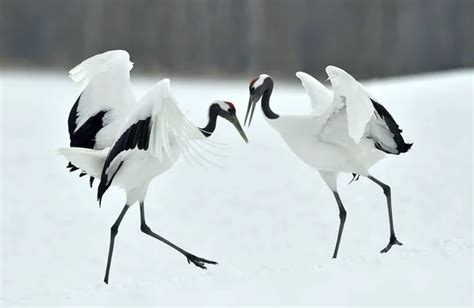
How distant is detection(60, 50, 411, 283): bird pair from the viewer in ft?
16.4

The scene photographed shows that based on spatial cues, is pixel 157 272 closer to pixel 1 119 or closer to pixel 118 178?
pixel 118 178

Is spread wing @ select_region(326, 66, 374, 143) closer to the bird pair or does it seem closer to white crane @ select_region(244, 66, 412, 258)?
the bird pair

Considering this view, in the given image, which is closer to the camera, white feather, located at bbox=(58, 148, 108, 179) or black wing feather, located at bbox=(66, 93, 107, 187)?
white feather, located at bbox=(58, 148, 108, 179)

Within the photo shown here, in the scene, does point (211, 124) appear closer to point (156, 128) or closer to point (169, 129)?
point (169, 129)

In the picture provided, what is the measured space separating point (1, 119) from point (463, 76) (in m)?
5.34

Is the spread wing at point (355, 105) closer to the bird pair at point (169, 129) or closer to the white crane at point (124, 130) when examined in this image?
the bird pair at point (169, 129)

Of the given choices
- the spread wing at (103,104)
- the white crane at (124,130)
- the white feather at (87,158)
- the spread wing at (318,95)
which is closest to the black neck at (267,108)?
the white crane at (124,130)

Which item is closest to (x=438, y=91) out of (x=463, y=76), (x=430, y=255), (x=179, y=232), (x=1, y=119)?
(x=463, y=76)

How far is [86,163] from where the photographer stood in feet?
17.6

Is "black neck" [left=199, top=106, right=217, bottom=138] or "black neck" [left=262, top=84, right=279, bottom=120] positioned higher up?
"black neck" [left=262, top=84, right=279, bottom=120]

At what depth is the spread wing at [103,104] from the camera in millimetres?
5668

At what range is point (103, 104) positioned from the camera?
5.77 meters

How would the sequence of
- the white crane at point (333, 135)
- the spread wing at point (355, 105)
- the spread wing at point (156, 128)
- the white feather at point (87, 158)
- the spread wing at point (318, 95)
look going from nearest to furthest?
the spread wing at point (156, 128), the spread wing at point (355, 105), the white feather at point (87, 158), the white crane at point (333, 135), the spread wing at point (318, 95)

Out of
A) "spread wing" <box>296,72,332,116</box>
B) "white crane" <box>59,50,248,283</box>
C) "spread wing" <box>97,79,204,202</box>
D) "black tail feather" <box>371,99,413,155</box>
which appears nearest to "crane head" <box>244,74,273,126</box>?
"white crane" <box>59,50,248,283</box>
